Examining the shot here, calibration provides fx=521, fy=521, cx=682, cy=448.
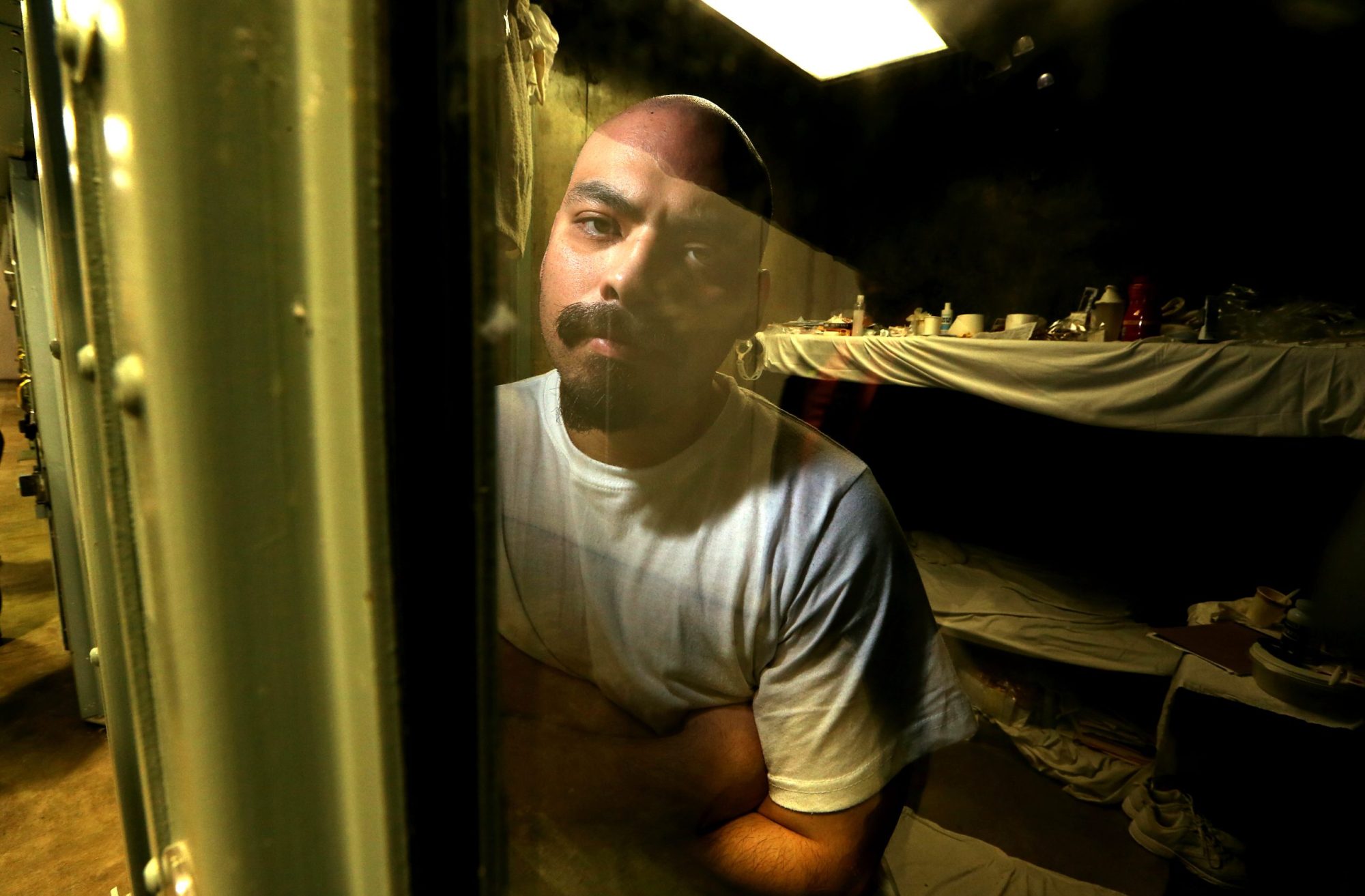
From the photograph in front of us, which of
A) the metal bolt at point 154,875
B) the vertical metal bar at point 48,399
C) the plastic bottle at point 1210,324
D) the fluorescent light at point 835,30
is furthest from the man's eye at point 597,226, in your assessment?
the vertical metal bar at point 48,399

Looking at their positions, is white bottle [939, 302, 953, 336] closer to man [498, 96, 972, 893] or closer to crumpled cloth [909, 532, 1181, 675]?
crumpled cloth [909, 532, 1181, 675]

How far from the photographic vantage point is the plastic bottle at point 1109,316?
43.8 inches

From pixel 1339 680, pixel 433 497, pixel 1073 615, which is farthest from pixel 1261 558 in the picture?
pixel 433 497

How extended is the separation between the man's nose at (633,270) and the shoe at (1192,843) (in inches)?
58.1

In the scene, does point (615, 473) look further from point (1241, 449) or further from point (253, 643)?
point (1241, 449)

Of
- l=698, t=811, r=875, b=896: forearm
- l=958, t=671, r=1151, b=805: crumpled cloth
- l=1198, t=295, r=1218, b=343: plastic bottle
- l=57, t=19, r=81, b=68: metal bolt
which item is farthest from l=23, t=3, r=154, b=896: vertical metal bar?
l=1198, t=295, r=1218, b=343: plastic bottle

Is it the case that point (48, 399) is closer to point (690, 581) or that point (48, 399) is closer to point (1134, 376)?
point (690, 581)

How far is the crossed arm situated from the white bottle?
83 cm

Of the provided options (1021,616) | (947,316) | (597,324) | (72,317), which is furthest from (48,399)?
(1021,616)

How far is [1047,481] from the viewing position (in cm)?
121

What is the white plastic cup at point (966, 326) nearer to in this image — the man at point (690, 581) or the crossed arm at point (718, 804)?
the man at point (690, 581)

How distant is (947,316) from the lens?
1.07 meters

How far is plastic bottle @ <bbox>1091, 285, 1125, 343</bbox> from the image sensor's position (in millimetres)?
1112

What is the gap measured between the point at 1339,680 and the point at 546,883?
108 cm
